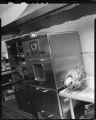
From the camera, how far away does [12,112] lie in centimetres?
429

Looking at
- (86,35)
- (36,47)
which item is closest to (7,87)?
(36,47)

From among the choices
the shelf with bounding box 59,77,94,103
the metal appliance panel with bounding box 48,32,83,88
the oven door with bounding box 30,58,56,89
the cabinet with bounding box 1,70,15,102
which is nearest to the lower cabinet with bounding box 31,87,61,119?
the oven door with bounding box 30,58,56,89

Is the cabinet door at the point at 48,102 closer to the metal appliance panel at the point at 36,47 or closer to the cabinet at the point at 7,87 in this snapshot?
the metal appliance panel at the point at 36,47

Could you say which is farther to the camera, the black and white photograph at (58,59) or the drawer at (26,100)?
the drawer at (26,100)

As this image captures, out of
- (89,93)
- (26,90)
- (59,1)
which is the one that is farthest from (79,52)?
(59,1)

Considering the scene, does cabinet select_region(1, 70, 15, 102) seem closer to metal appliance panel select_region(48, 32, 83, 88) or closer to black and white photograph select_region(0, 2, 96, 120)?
black and white photograph select_region(0, 2, 96, 120)

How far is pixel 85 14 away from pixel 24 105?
2.57m

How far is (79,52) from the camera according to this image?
10.1 feet

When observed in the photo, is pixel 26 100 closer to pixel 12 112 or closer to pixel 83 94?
pixel 12 112

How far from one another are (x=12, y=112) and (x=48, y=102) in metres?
1.65

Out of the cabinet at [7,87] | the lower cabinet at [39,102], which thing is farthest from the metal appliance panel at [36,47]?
the cabinet at [7,87]

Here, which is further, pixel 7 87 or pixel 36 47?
pixel 7 87

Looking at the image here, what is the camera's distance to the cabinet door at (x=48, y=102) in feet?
9.53

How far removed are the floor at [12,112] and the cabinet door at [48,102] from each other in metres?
0.62
